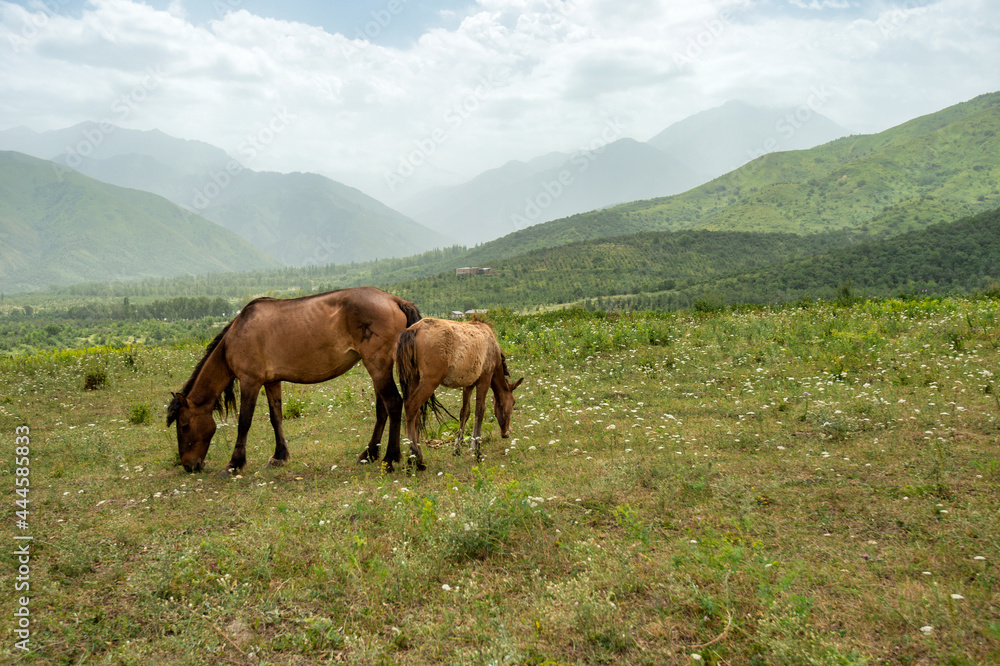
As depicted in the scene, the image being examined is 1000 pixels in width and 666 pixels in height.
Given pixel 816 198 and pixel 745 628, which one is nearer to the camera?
pixel 745 628

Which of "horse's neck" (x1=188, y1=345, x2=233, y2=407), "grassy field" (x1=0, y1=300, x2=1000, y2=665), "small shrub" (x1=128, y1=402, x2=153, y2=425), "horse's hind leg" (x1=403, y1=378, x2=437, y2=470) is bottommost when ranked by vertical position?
"grassy field" (x1=0, y1=300, x2=1000, y2=665)

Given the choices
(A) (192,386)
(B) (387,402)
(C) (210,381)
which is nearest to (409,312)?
(B) (387,402)

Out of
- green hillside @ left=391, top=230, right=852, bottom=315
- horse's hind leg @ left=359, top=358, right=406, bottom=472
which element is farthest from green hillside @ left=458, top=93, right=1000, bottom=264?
horse's hind leg @ left=359, top=358, right=406, bottom=472

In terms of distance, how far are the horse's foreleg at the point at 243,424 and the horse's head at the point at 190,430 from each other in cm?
56

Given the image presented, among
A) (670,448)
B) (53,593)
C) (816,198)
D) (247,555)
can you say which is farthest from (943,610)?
(816,198)

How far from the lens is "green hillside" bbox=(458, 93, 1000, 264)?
131 metres

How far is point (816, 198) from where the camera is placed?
153750 mm

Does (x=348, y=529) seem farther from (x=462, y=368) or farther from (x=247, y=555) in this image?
(x=462, y=368)

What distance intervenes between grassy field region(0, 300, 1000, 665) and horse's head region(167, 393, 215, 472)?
0.45 m

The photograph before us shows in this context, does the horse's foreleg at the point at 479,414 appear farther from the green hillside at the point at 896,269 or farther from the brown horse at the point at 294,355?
the green hillside at the point at 896,269

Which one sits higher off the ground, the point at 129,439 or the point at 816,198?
the point at 816,198

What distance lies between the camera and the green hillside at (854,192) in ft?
431

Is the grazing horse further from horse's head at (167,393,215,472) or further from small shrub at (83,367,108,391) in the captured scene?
small shrub at (83,367,108,391)

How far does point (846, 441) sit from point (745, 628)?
561 centimetres
